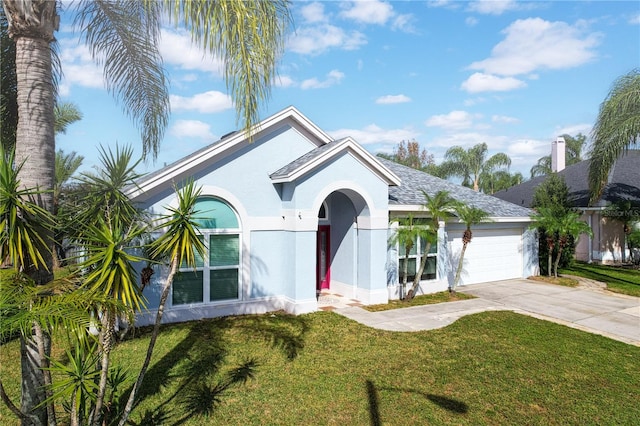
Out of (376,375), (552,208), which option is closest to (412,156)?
(552,208)

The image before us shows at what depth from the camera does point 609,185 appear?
1003 inches

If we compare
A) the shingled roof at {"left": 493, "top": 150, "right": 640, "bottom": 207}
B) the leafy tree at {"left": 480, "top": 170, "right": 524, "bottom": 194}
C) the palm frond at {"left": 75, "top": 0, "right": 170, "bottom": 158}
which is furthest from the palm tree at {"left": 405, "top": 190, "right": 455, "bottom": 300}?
the leafy tree at {"left": 480, "top": 170, "right": 524, "bottom": 194}

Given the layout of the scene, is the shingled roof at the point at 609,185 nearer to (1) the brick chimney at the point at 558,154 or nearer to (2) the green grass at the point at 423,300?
(1) the brick chimney at the point at 558,154

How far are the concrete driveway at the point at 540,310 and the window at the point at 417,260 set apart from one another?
5.71 ft

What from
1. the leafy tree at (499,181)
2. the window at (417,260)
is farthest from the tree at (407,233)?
the leafy tree at (499,181)

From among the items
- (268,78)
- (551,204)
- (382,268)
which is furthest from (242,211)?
(551,204)

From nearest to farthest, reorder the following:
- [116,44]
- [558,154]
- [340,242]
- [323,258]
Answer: [116,44]
[340,242]
[323,258]
[558,154]

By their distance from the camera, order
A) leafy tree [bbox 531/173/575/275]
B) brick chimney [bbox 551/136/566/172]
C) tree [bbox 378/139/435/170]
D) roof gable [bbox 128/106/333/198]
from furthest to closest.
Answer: tree [bbox 378/139/435/170] → brick chimney [bbox 551/136/566/172] → leafy tree [bbox 531/173/575/275] → roof gable [bbox 128/106/333/198]

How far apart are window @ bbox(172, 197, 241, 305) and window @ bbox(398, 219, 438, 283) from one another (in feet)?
20.5

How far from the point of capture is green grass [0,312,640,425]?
6477mm

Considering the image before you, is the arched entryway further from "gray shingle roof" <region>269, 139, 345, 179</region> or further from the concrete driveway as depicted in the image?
the concrete driveway

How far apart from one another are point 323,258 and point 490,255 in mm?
8199

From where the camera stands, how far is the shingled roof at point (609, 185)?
24236mm

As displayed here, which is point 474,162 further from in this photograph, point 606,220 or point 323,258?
point 323,258
